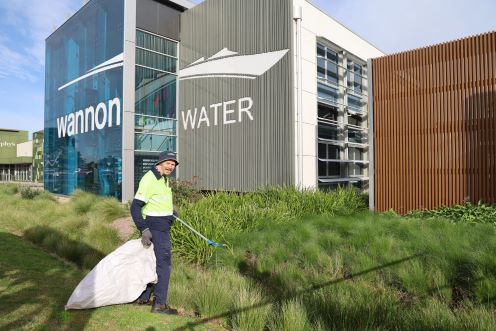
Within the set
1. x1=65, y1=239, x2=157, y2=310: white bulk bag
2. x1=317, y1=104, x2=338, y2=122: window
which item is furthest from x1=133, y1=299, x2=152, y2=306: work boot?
x1=317, y1=104, x2=338, y2=122: window

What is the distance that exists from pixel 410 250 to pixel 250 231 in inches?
130

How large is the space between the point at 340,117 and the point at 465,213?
8.28 meters

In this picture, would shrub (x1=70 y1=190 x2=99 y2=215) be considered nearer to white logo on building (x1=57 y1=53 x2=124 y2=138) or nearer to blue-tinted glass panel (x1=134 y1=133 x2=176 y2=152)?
blue-tinted glass panel (x1=134 y1=133 x2=176 y2=152)

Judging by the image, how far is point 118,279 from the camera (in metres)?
4.27

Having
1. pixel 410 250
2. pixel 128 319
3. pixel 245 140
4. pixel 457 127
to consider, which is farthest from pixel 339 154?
pixel 128 319

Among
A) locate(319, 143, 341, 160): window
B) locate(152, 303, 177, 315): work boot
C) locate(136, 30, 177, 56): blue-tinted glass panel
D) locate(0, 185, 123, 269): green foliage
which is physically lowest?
locate(152, 303, 177, 315): work boot

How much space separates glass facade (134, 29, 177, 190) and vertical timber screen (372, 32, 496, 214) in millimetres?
9863

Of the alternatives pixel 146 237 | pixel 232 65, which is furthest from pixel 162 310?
pixel 232 65

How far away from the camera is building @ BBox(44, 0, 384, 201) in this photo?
13695mm

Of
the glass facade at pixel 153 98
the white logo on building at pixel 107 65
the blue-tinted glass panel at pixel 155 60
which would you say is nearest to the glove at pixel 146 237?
the glass facade at pixel 153 98

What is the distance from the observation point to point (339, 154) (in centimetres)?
1652

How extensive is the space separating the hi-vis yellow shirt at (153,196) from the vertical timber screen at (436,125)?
8339mm

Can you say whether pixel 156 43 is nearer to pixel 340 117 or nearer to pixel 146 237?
pixel 340 117

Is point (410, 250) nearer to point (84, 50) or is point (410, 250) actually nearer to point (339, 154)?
point (339, 154)
